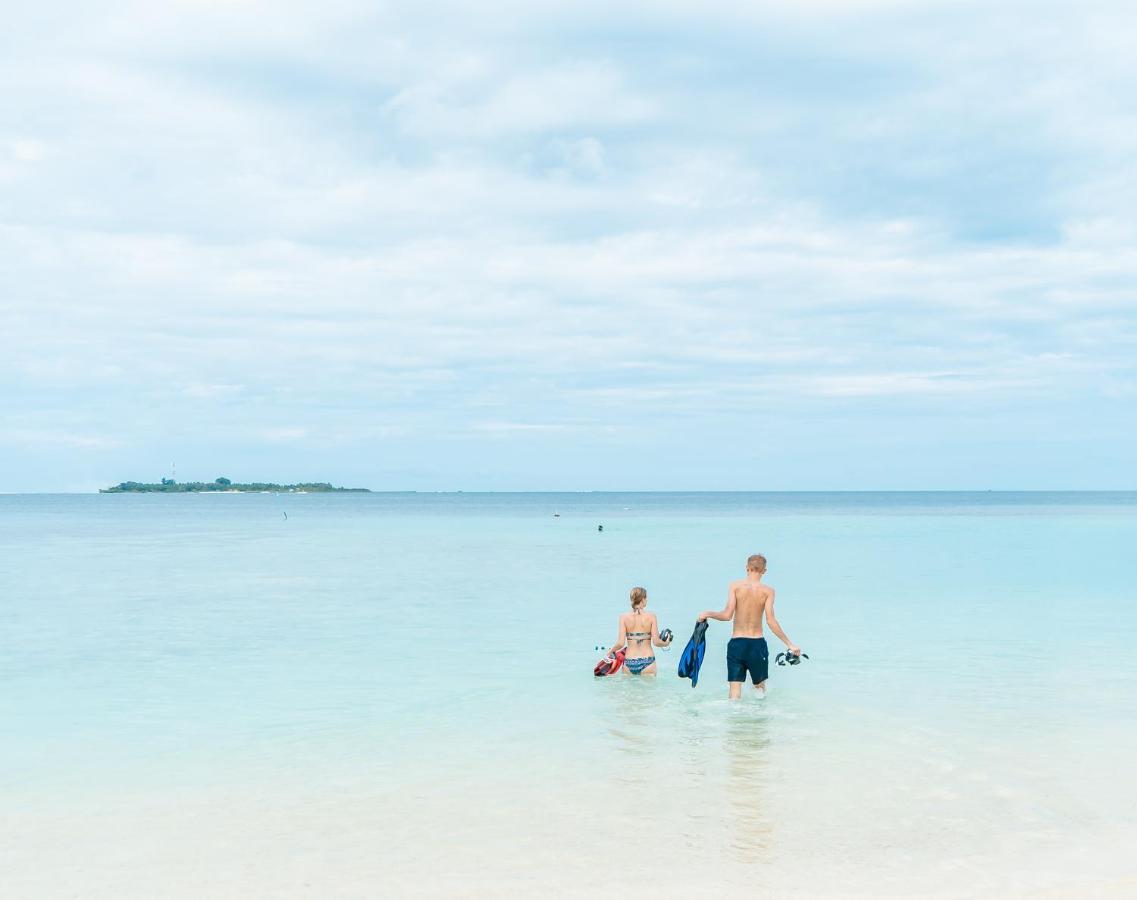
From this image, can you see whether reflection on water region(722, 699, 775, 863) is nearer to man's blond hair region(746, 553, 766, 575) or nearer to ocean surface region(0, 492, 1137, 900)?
ocean surface region(0, 492, 1137, 900)

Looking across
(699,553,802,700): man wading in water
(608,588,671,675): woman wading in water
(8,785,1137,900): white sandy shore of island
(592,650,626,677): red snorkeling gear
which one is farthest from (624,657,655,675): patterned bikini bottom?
(8,785,1137,900): white sandy shore of island

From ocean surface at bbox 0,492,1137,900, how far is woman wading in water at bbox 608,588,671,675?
0.92ft

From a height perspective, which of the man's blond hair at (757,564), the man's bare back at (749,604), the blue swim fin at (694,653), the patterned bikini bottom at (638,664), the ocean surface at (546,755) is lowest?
the ocean surface at (546,755)

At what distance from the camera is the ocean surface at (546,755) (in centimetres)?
786

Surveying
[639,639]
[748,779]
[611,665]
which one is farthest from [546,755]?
[611,665]

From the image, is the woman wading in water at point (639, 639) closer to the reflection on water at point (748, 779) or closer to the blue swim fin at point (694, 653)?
the blue swim fin at point (694, 653)

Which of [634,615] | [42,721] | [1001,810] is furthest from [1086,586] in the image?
[42,721]

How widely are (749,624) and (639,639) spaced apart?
2.28 meters

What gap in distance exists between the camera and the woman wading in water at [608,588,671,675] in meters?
15.0

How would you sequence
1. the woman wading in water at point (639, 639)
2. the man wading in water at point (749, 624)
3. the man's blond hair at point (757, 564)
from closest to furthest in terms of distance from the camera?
the man's blond hair at point (757, 564) < the man wading in water at point (749, 624) < the woman wading in water at point (639, 639)

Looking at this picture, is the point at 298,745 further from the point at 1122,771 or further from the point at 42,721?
the point at 1122,771

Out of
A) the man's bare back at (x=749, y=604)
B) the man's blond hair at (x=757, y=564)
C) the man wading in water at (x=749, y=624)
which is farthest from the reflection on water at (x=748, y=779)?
the man's blond hair at (x=757, y=564)

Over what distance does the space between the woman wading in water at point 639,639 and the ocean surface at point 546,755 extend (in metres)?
0.28

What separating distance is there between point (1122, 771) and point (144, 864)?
30.4 ft
